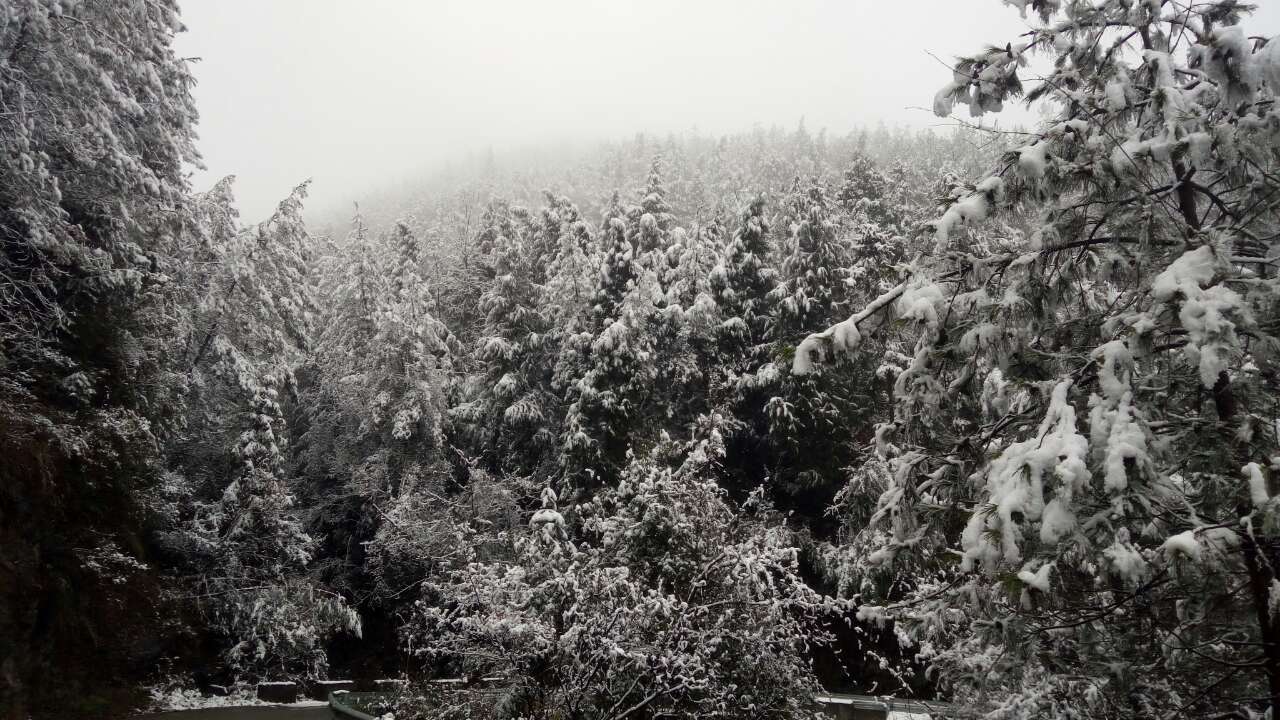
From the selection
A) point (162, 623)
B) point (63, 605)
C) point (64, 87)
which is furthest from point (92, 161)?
point (162, 623)

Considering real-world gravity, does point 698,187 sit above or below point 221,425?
above

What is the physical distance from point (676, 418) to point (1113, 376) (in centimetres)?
1820

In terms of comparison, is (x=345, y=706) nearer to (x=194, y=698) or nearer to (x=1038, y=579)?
(x=194, y=698)

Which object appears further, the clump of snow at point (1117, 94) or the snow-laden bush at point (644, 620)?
the snow-laden bush at point (644, 620)

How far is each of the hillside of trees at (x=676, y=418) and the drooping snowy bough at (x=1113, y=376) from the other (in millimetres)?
35

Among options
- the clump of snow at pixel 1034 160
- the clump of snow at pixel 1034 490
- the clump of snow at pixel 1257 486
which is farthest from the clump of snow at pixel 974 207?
the clump of snow at pixel 1257 486

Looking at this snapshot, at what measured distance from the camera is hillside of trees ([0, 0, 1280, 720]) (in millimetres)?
3930

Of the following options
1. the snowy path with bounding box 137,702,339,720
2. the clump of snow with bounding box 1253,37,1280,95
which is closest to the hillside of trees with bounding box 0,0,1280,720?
the clump of snow with bounding box 1253,37,1280,95

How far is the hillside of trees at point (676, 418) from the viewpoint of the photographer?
155 inches

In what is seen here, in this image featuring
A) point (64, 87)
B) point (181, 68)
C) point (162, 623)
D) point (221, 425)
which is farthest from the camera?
point (221, 425)

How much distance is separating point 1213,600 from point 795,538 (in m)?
15.6

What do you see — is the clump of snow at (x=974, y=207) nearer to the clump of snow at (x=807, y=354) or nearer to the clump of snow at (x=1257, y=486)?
the clump of snow at (x=807, y=354)

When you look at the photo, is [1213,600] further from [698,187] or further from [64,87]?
[698,187]

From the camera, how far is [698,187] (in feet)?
176
